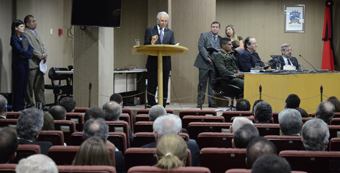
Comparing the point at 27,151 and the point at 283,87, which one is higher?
the point at 283,87

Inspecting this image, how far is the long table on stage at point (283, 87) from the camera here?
6.61 m

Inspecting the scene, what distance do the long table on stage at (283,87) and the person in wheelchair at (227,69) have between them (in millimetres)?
160

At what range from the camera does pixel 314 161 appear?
8.32ft

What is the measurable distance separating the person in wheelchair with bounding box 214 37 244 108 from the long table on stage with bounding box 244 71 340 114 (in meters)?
0.16

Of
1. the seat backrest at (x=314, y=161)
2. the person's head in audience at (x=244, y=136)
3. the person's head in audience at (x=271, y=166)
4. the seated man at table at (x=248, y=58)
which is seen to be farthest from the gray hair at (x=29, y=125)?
the seated man at table at (x=248, y=58)

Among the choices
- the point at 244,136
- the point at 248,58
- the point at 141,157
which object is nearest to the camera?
the point at 141,157

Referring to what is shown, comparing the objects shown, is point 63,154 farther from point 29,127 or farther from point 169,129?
point 169,129

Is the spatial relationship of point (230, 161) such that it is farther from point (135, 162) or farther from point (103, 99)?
point (103, 99)

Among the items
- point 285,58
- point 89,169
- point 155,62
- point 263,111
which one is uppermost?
point 285,58

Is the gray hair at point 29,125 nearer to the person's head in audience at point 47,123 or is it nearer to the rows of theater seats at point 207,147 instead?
the rows of theater seats at point 207,147

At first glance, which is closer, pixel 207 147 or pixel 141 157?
pixel 141 157

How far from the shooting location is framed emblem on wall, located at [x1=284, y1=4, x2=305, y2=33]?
11359 mm

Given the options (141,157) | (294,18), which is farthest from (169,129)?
(294,18)

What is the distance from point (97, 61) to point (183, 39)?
2983 mm
